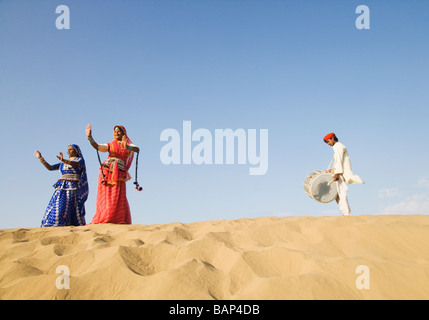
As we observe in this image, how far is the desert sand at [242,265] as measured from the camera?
1.71m

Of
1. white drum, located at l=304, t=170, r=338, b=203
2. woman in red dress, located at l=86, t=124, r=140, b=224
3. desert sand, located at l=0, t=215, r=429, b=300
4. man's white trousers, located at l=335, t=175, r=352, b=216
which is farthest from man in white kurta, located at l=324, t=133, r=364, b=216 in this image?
woman in red dress, located at l=86, t=124, r=140, b=224

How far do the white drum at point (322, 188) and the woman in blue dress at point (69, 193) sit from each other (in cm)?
515

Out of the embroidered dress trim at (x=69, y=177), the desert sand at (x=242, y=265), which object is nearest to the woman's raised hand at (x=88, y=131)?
the embroidered dress trim at (x=69, y=177)

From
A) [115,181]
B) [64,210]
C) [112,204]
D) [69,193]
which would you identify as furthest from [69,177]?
[112,204]

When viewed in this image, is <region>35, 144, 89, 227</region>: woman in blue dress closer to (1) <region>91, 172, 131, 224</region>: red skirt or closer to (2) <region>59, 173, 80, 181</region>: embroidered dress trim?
(2) <region>59, 173, 80, 181</region>: embroidered dress trim

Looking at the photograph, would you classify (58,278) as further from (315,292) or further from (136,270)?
(315,292)

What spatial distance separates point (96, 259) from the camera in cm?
237

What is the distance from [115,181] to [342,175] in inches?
185

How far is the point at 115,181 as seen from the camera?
593 cm

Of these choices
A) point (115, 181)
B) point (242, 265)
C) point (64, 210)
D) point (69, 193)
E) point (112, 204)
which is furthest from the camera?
point (69, 193)

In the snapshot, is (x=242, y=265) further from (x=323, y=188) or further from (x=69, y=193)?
(x=69, y=193)
